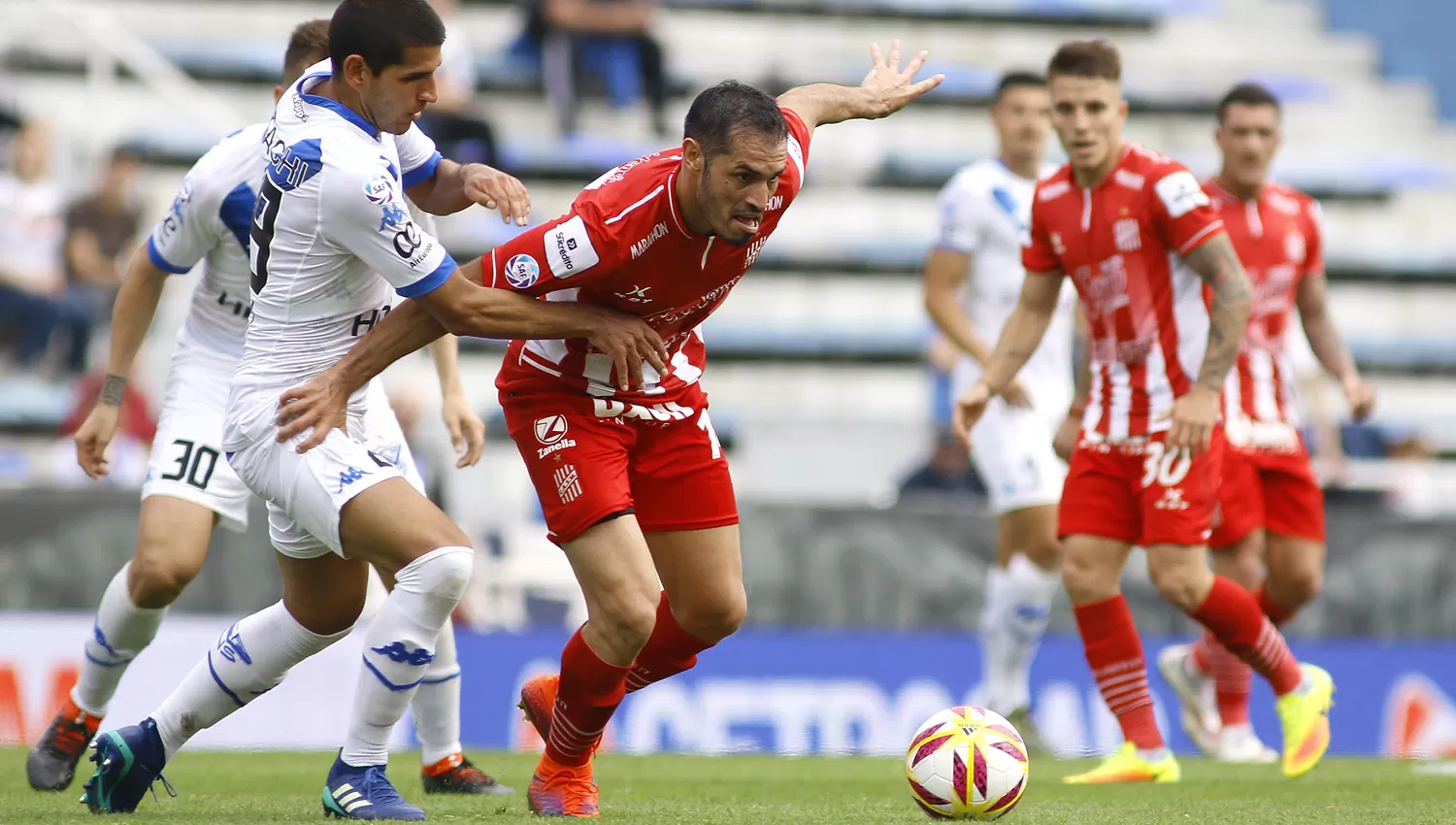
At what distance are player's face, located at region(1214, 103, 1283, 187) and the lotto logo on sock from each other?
16.1ft

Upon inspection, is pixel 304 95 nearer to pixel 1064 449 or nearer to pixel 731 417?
pixel 1064 449

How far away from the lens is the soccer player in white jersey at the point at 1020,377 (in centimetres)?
846

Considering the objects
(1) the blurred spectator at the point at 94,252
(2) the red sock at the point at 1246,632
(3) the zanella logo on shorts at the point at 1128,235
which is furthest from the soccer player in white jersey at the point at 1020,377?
(1) the blurred spectator at the point at 94,252

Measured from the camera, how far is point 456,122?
13359mm

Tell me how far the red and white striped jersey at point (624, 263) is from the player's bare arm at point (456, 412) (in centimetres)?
60

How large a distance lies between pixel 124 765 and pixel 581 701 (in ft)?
4.48

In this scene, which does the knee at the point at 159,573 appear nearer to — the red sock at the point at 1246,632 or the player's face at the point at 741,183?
the player's face at the point at 741,183

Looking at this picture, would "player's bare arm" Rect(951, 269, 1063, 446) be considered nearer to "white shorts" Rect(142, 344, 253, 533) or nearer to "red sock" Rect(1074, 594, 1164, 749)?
"red sock" Rect(1074, 594, 1164, 749)

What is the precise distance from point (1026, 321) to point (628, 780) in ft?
8.11

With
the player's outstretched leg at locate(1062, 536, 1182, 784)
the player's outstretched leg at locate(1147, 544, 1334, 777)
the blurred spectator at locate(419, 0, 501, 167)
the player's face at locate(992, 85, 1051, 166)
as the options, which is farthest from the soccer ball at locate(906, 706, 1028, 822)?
the blurred spectator at locate(419, 0, 501, 167)

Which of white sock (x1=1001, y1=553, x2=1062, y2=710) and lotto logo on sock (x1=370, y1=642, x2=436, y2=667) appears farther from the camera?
white sock (x1=1001, y1=553, x2=1062, y2=710)

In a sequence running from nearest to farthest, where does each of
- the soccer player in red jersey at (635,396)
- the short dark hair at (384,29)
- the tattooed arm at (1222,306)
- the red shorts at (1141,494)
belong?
the short dark hair at (384,29) → the soccer player in red jersey at (635,396) → the tattooed arm at (1222,306) → the red shorts at (1141,494)

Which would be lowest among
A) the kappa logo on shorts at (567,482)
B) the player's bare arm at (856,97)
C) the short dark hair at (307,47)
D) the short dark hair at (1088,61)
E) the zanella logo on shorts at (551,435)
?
the kappa logo on shorts at (567,482)

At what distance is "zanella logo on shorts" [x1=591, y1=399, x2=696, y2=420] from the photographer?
5.48m
